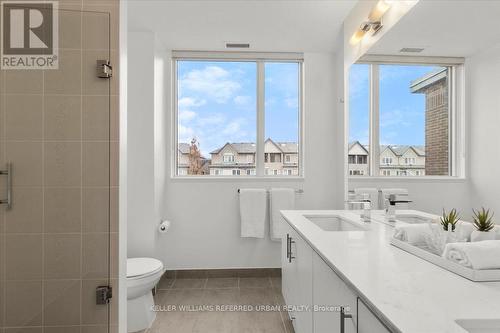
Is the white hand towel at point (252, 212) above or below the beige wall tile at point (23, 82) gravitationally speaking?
below

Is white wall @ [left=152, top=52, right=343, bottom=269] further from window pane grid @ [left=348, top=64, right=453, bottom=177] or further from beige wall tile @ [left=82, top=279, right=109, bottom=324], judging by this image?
beige wall tile @ [left=82, top=279, right=109, bottom=324]

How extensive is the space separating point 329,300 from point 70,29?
169 cm

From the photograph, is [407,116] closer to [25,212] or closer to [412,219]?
[412,219]

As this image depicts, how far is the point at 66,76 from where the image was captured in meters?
1.45

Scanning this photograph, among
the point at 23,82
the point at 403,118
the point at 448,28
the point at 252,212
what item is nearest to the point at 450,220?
the point at 403,118

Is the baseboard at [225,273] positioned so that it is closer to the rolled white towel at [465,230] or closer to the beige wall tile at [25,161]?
the beige wall tile at [25,161]

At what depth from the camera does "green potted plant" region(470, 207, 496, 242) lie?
1.01 meters

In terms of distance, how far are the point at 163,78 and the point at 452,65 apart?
8.38 feet

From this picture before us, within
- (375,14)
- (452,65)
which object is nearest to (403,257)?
(452,65)

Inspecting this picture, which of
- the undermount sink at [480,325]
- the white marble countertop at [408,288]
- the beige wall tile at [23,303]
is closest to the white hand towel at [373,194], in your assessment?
the white marble countertop at [408,288]

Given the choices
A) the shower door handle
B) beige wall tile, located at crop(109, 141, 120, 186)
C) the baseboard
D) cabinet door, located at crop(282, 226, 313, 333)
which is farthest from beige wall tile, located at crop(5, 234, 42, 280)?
the baseboard

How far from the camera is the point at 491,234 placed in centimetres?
100

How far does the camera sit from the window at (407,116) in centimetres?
125

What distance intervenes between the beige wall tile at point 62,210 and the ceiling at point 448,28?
1.81 meters
